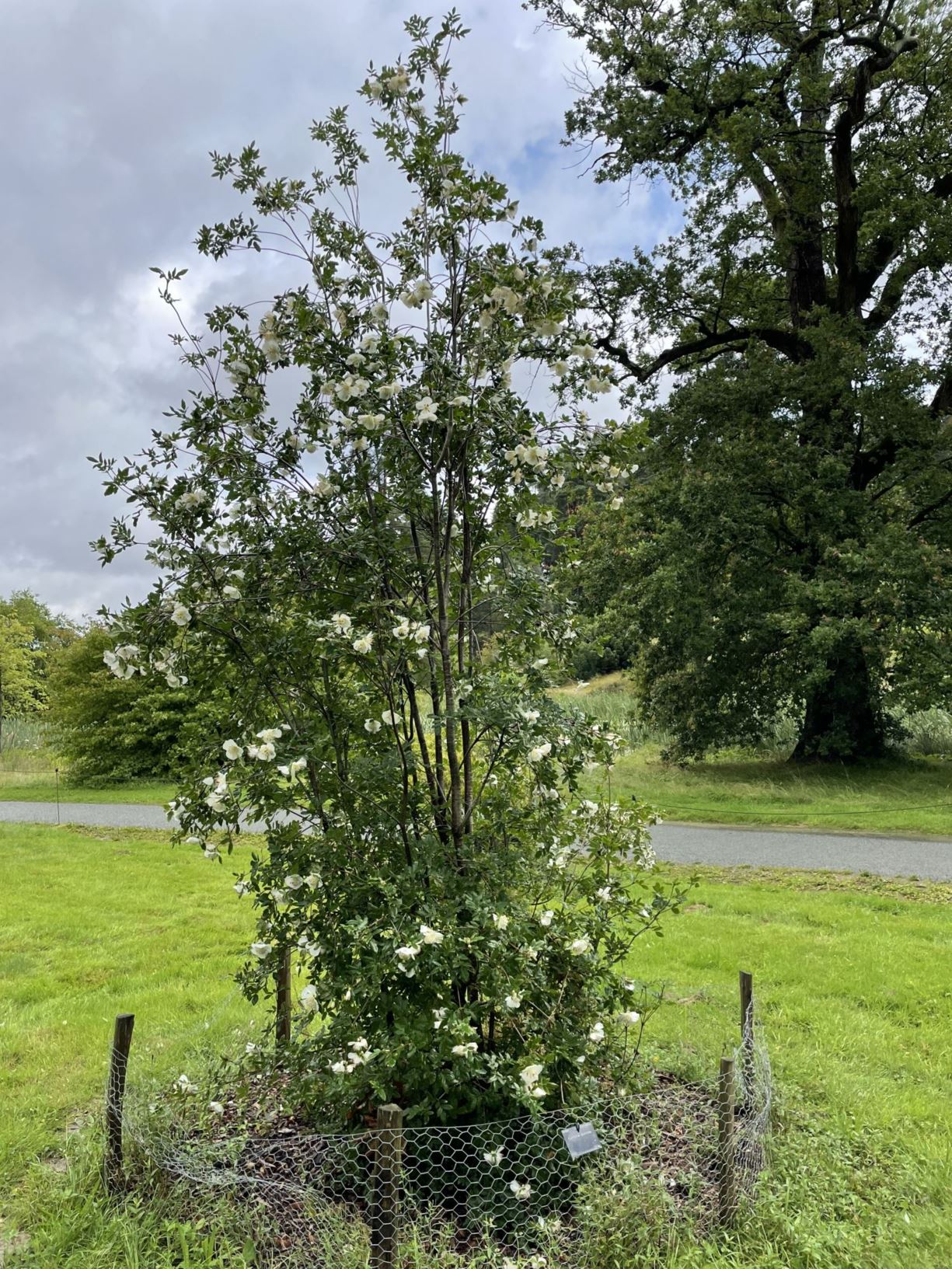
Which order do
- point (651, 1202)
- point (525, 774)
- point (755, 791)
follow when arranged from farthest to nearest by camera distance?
point (755, 791), point (525, 774), point (651, 1202)

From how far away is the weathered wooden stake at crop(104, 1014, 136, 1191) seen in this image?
9.16 ft

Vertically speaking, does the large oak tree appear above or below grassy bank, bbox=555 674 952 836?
above

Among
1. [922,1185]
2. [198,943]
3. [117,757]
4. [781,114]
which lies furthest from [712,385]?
[117,757]

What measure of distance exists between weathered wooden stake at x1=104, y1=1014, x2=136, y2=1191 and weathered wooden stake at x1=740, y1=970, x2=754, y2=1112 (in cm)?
221

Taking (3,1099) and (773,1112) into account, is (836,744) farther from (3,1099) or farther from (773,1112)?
(3,1099)

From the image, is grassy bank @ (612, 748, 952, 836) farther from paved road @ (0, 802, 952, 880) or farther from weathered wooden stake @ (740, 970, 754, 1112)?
weathered wooden stake @ (740, 970, 754, 1112)

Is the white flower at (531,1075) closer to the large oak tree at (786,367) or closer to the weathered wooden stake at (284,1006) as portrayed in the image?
the weathered wooden stake at (284,1006)

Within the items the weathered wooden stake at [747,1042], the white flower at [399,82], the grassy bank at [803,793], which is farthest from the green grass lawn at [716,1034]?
the white flower at [399,82]

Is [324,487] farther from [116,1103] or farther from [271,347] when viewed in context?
[116,1103]

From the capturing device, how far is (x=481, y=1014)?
2.62 meters

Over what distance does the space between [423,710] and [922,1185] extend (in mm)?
2383

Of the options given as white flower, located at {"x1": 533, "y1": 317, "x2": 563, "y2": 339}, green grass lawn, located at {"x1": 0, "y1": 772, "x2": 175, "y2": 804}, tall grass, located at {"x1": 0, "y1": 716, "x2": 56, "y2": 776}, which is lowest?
green grass lawn, located at {"x1": 0, "y1": 772, "x2": 175, "y2": 804}

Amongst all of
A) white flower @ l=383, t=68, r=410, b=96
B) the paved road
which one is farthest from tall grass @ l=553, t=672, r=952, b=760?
white flower @ l=383, t=68, r=410, b=96

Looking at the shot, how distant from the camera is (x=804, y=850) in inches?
344
